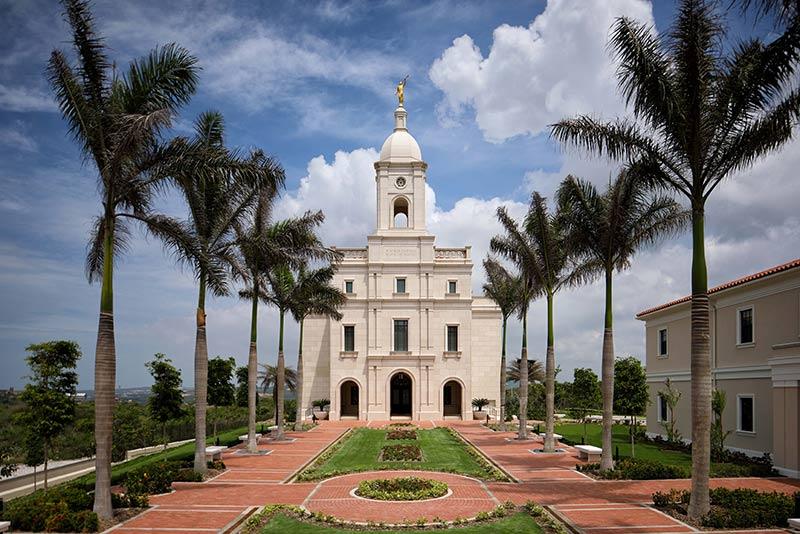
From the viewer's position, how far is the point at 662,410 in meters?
35.7

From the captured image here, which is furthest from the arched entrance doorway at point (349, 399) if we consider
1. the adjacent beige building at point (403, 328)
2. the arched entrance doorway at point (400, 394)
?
the arched entrance doorway at point (400, 394)

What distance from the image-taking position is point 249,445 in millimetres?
29859

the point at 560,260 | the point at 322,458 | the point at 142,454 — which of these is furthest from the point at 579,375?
the point at 142,454

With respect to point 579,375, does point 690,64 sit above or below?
above

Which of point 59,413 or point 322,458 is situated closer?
point 59,413

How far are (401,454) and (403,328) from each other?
2508 centimetres

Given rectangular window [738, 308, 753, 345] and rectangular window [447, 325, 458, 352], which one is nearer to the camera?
rectangular window [738, 308, 753, 345]

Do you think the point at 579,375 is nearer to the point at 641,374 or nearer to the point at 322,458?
the point at 641,374

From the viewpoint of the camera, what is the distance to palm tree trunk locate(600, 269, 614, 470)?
76.3 ft

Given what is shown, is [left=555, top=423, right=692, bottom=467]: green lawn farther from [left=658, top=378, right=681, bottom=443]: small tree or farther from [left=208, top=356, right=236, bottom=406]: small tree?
[left=208, top=356, right=236, bottom=406]: small tree

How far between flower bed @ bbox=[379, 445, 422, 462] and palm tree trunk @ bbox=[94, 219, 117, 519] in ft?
44.5

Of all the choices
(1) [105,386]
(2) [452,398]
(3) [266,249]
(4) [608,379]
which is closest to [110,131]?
(1) [105,386]

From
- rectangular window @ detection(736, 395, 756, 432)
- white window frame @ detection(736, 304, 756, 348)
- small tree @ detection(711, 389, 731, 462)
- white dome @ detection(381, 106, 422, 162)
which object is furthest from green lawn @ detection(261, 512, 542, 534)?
white dome @ detection(381, 106, 422, 162)

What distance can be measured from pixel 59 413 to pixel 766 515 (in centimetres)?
2056
